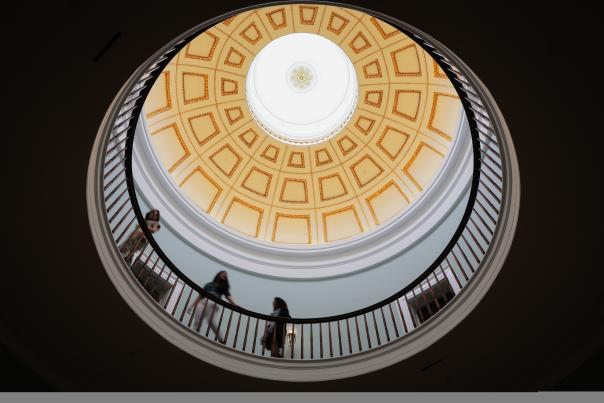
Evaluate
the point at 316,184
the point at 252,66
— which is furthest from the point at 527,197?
the point at 252,66

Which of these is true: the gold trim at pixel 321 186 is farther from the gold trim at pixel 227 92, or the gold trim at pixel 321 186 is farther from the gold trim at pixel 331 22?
the gold trim at pixel 331 22

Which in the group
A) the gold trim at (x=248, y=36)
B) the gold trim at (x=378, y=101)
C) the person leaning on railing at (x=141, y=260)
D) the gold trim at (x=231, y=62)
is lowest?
the person leaning on railing at (x=141, y=260)

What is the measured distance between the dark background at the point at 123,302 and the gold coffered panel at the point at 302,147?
5.84 meters

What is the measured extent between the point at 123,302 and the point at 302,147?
8.59 m

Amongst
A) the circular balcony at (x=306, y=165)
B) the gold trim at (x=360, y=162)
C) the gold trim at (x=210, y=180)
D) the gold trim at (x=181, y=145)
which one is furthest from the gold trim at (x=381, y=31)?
the gold trim at (x=210, y=180)

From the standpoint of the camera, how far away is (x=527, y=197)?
6.25m

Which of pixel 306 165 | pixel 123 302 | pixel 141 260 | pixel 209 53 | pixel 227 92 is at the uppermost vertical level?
pixel 209 53

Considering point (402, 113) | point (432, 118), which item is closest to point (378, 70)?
point (402, 113)

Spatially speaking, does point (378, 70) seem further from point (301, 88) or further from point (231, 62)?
point (231, 62)

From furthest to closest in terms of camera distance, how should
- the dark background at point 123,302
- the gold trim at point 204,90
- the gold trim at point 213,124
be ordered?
the gold trim at point 213,124 < the gold trim at point 204,90 < the dark background at point 123,302

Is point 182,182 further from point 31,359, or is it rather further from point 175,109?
point 31,359

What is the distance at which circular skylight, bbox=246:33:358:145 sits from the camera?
1454 cm

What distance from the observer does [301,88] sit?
50.7ft

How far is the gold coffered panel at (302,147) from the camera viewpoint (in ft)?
40.9
